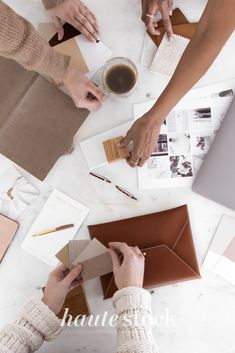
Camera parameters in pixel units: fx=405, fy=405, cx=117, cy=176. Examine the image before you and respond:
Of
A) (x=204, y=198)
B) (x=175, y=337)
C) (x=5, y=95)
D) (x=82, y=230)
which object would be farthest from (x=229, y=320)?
(x=5, y=95)

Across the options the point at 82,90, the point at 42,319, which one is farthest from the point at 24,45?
the point at 42,319

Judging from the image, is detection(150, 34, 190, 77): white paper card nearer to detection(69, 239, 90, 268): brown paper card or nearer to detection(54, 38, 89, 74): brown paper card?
detection(54, 38, 89, 74): brown paper card

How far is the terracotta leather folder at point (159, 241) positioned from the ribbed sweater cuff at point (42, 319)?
16 centimetres

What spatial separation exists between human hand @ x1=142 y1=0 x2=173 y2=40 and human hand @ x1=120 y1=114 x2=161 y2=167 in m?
0.27

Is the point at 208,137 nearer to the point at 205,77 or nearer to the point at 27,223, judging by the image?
the point at 205,77

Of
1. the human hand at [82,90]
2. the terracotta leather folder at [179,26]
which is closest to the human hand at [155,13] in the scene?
the terracotta leather folder at [179,26]

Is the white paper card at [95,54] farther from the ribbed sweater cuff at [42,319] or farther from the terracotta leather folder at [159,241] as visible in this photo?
the ribbed sweater cuff at [42,319]

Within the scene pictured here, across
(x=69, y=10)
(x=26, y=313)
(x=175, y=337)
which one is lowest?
(x=26, y=313)

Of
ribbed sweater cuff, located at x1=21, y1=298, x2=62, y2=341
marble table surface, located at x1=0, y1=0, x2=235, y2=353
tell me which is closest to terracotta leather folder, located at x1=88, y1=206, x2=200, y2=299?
marble table surface, located at x1=0, y1=0, x2=235, y2=353

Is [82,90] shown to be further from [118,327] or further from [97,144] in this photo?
[118,327]

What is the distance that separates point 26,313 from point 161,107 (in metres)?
0.60

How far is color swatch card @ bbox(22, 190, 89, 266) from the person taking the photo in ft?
3.66

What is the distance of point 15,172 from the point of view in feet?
3.75

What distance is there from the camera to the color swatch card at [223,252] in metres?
1.05
